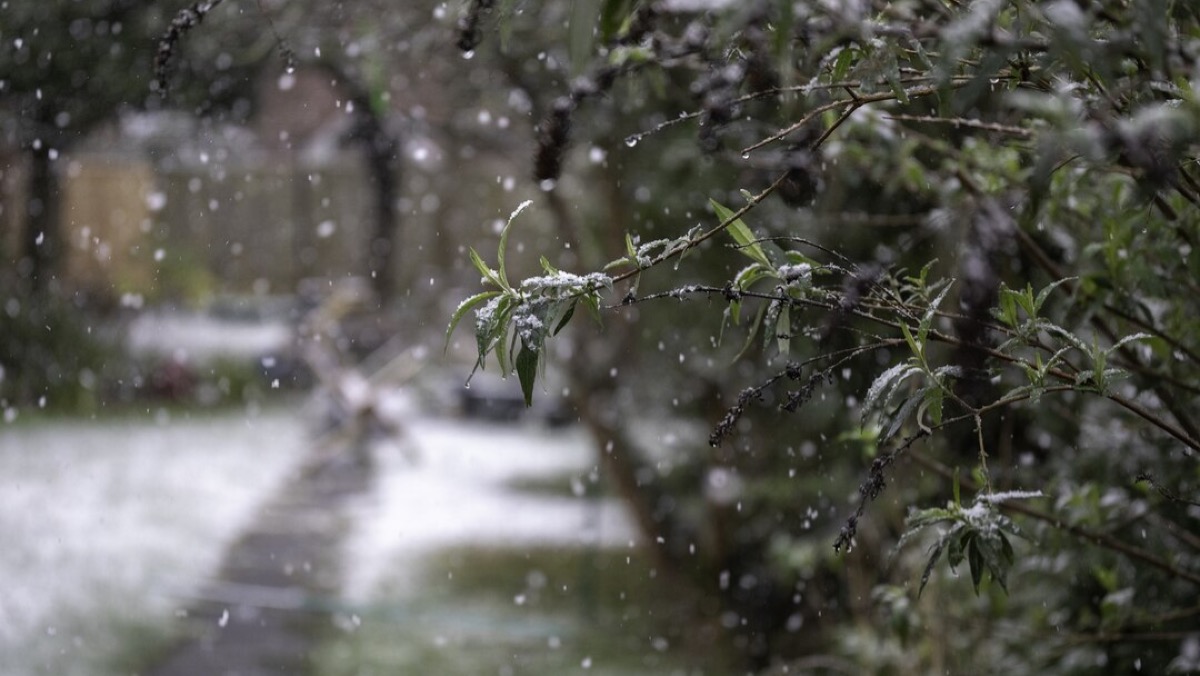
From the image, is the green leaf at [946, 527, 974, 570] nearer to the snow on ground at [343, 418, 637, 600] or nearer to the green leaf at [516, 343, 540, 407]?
the green leaf at [516, 343, 540, 407]

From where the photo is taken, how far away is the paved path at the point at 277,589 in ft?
14.2

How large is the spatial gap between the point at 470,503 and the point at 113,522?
201cm

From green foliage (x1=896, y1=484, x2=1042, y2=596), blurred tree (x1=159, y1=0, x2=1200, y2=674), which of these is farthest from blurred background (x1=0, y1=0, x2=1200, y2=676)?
green foliage (x1=896, y1=484, x2=1042, y2=596)

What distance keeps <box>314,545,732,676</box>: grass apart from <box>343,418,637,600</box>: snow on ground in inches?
7.7

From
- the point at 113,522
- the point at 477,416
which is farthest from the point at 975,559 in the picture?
the point at 477,416

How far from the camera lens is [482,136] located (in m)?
5.48

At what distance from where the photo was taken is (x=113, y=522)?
5.80 m

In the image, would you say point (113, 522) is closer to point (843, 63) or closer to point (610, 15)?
point (843, 63)

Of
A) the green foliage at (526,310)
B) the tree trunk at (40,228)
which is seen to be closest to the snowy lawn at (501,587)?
the tree trunk at (40,228)

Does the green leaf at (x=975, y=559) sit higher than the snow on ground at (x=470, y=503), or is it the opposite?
the green leaf at (x=975, y=559)

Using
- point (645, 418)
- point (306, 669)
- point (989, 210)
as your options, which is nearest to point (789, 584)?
point (645, 418)

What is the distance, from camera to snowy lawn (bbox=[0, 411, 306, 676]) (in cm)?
429

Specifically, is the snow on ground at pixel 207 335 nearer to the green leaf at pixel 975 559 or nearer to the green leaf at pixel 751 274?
the green leaf at pixel 751 274

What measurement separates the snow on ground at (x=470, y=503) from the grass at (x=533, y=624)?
0.64 ft
